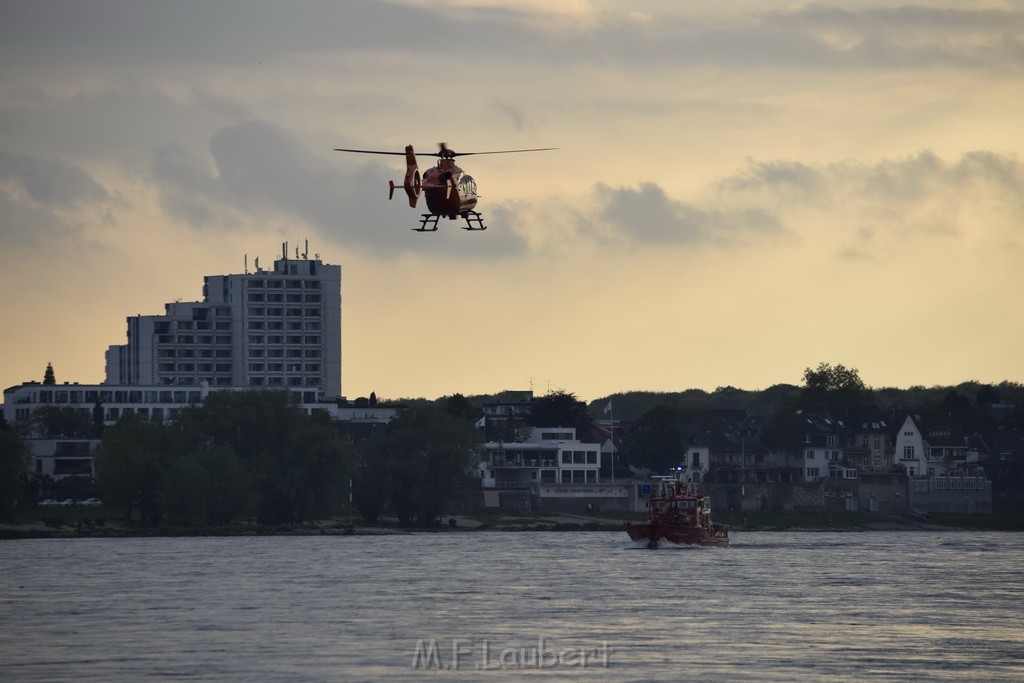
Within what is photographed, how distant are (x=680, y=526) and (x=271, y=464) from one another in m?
37.9

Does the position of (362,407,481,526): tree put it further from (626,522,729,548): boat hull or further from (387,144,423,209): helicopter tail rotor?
(387,144,423,209): helicopter tail rotor

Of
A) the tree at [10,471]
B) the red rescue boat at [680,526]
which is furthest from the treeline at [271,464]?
the red rescue boat at [680,526]

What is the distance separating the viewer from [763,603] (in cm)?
10094

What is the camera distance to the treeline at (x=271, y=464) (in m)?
164

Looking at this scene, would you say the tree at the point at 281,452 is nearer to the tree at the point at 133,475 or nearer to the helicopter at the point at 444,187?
the tree at the point at 133,475

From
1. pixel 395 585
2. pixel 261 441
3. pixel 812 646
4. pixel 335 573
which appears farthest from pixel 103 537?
pixel 812 646

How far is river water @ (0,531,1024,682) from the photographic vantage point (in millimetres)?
75875

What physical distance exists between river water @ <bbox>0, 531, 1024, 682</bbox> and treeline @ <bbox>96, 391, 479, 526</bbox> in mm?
18163

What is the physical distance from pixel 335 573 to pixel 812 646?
42330 millimetres

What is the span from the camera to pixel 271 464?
6658 inches

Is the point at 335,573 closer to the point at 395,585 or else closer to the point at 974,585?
the point at 395,585

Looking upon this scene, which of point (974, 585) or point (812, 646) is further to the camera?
point (974, 585)

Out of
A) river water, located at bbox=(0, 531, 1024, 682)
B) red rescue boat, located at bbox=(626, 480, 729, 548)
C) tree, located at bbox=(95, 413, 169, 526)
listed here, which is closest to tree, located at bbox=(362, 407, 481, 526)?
tree, located at bbox=(95, 413, 169, 526)

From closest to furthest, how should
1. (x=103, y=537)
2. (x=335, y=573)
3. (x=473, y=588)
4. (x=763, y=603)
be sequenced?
(x=763, y=603) < (x=473, y=588) < (x=335, y=573) < (x=103, y=537)
